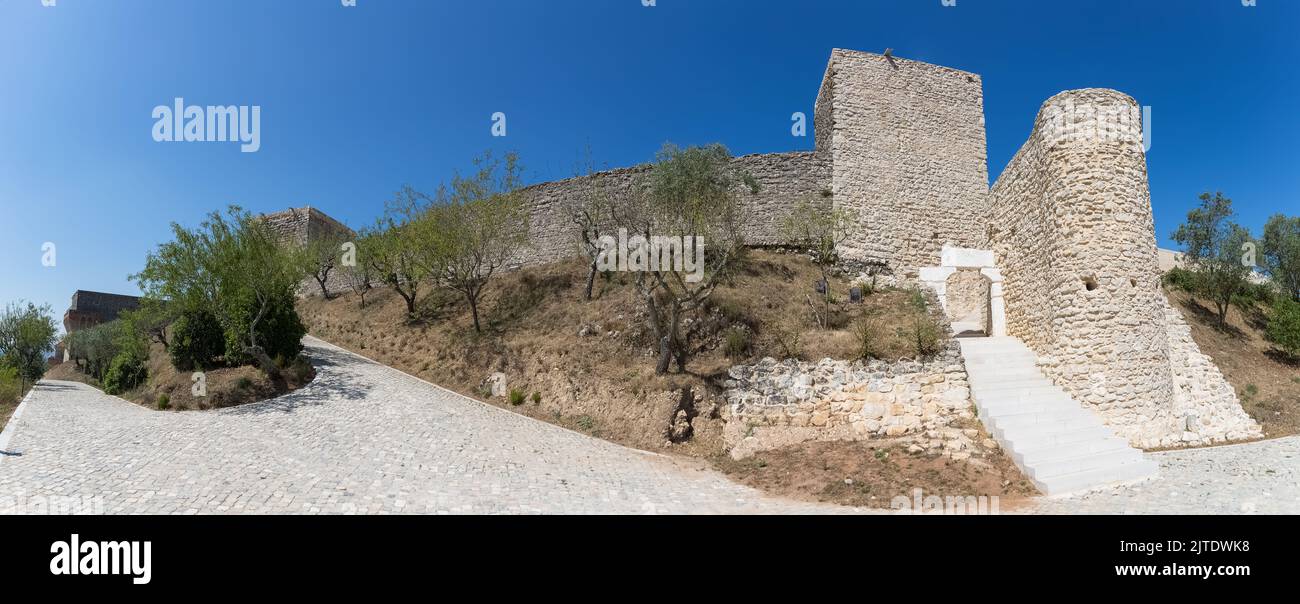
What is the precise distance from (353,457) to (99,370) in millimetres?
26217

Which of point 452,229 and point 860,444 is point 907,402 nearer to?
point 860,444

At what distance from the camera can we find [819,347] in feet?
38.9

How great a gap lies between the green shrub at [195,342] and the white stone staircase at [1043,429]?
20737mm

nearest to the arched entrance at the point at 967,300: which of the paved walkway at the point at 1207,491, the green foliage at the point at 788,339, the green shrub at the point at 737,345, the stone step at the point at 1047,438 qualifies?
the green foliage at the point at 788,339

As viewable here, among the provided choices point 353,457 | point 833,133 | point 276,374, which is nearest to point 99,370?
point 276,374

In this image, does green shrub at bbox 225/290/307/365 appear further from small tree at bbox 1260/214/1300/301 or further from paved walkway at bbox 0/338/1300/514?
small tree at bbox 1260/214/1300/301

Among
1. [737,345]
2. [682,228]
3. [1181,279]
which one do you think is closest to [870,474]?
[737,345]

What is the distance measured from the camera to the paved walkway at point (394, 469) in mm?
6848

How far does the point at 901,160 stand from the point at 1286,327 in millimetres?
13059

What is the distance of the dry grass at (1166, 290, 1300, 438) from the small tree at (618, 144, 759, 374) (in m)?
13.6

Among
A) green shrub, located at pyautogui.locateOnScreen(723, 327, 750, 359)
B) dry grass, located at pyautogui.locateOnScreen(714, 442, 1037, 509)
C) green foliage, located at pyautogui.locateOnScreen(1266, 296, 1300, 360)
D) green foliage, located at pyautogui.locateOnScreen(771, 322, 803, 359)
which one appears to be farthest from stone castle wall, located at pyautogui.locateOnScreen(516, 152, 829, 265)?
green foliage, located at pyautogui.locateOnScreen(1266, 296, 1300, 360)

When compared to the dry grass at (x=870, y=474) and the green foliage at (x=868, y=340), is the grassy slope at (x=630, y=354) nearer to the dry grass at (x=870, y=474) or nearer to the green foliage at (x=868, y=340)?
the dry grass at (x=870, y=474)

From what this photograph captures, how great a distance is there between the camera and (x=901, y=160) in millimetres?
18297

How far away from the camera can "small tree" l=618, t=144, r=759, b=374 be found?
1299 centimetres
